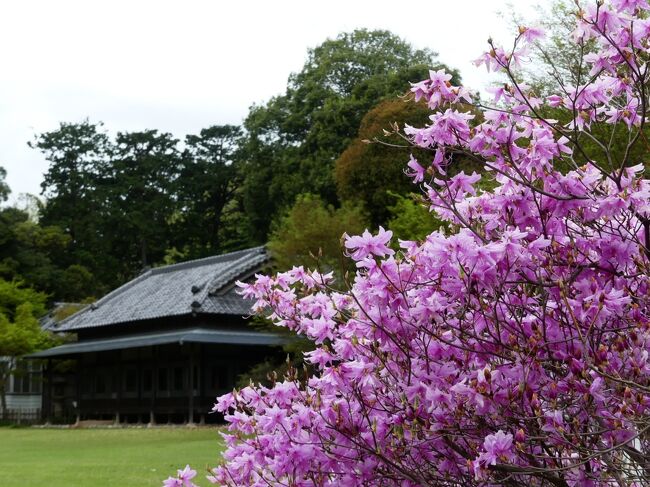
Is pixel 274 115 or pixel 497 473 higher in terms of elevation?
pixel 274 115

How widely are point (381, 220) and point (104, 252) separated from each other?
26.1 m

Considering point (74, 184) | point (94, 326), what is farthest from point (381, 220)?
point (74, 184)

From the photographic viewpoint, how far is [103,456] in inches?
765

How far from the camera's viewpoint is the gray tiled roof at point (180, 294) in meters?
32.5

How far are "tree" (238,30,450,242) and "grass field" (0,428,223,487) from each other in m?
14.9

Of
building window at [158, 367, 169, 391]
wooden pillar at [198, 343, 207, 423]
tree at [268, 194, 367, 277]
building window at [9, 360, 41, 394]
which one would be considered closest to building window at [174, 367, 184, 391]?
building window at [158, 367, 169, 391]

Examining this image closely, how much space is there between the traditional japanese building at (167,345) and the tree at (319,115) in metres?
6.65

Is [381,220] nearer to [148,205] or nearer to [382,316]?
[148,205]

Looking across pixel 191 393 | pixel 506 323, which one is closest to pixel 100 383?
pixel 191 393

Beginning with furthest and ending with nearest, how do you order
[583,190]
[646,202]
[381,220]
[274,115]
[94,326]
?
[274,115]
[94,326]
[381,220]
[583,190]
[646,202]

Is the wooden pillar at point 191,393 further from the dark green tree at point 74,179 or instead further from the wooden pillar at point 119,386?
the dark green tree at point 74,179

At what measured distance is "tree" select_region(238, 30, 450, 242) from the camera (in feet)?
133

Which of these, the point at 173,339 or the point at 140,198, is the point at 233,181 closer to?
the point at 140,198

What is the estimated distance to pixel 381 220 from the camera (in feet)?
111
